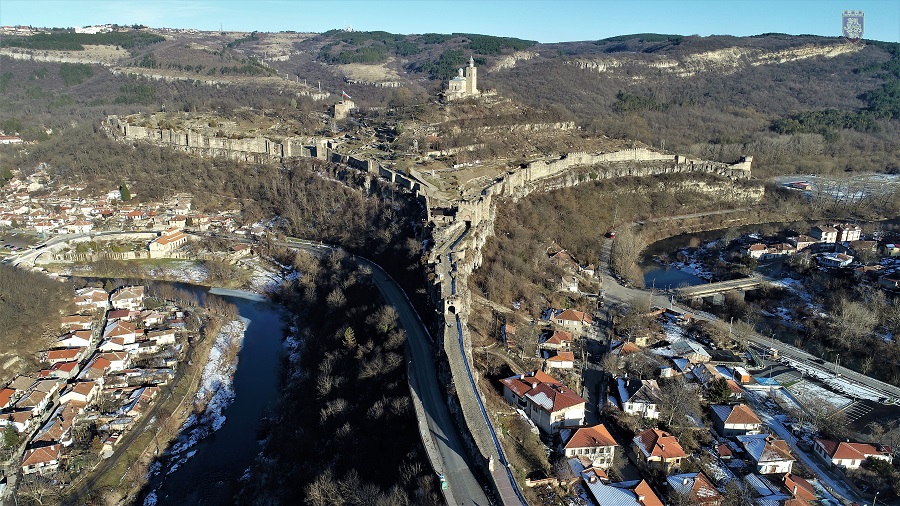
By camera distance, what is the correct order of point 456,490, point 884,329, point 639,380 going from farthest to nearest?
1. point 884,329
2. point 639,380
3. point 456,490

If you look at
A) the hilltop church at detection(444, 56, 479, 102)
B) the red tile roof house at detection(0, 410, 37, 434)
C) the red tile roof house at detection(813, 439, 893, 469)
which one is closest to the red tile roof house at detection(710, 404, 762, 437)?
the red tile roof house at detection(813, 439, 893, 469)

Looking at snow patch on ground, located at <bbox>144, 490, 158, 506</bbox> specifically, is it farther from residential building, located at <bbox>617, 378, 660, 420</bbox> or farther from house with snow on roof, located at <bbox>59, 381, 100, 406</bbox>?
residential building, located at <bbox>617, 378, 660, 420</bbox>

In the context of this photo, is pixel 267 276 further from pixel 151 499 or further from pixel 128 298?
pixel 151 499

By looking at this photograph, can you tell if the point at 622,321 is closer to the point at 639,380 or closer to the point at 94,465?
the point at 639,380

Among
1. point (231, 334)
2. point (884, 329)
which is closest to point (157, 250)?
point (231, 334)

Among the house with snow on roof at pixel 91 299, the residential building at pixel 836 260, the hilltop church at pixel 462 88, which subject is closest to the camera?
the house with snow on roof at pixel 91 299

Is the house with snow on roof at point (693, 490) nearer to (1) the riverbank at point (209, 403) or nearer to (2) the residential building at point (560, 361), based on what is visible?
(2) the residential building at point (560, 361)

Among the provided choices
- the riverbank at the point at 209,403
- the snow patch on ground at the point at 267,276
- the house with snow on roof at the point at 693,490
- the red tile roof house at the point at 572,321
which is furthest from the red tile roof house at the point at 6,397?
the house with snow on roof at the point at 693,490
